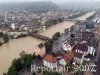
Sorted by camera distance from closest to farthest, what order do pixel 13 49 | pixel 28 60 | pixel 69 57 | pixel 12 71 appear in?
pixel 12 71 < pixel 28 60 < pixel 69 57 < pixel 13 49

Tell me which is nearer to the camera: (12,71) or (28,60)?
(12,71)

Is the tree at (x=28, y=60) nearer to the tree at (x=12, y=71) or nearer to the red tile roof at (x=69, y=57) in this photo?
the tree at (x=12, y=71)

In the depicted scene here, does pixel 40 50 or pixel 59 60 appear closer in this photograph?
pixel 59 60

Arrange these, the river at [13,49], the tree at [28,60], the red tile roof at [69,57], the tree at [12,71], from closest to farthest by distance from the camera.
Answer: the tree at [12,71], the tree at [28,60], the red tile roof at [69,57], the river at [13,49]

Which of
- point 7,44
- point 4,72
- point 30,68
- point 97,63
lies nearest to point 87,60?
point 97,63

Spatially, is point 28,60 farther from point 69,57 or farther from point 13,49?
point 13,49

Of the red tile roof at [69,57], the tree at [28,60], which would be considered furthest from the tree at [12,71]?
the red tile roof at [69,57]

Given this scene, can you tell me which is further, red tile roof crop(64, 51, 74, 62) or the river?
the river

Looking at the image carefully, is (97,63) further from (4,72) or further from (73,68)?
(4,72)

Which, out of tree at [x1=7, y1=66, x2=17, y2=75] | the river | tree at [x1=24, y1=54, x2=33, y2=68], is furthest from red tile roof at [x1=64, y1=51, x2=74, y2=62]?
the river

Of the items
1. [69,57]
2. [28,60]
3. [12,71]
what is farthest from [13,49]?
[12,71]

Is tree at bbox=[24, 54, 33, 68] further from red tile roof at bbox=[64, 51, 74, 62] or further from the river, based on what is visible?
red tile roof at bbox=[64, 51, 74, 62]
